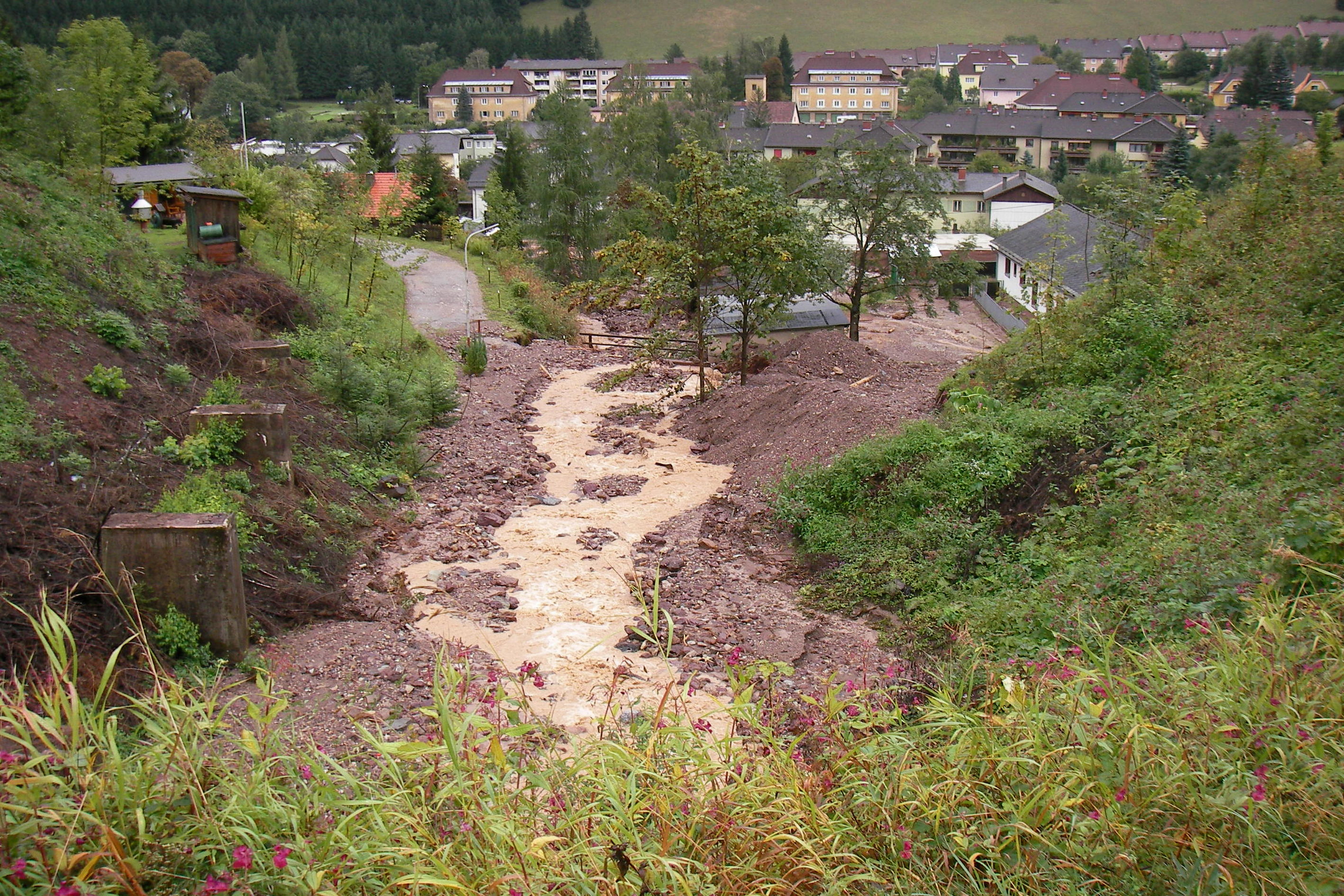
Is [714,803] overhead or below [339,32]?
below

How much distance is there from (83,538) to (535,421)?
1103 cm

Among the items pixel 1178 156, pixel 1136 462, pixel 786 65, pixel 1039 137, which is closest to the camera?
pixel 1136 462

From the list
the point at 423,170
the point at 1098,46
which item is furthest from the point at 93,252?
the point at 1098,46

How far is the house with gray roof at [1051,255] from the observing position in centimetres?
1502

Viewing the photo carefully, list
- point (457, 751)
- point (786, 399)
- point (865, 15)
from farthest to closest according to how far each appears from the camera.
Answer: point (865, 15)
point (786, 399)
point (457, 751)

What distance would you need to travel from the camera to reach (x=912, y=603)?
9.41 m

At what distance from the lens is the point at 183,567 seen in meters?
8.22

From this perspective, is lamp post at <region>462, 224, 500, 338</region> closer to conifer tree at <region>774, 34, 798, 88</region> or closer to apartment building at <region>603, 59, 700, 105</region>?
apartment building at <region>603, 59, 700, 105</region>

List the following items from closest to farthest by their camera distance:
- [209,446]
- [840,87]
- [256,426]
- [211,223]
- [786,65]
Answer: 1. [209,446]
2. [256,426]
3. [211,223]
4. [840,87]
5. [786,65]

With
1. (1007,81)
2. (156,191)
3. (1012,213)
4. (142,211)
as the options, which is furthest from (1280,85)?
(142,211)

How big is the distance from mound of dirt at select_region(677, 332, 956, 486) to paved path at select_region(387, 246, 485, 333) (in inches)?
320

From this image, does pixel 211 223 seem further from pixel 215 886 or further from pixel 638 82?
pixel 638 82

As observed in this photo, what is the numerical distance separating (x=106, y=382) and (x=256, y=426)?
5.35 feet

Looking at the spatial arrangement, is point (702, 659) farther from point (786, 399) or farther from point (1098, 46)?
point (1098, 46)
